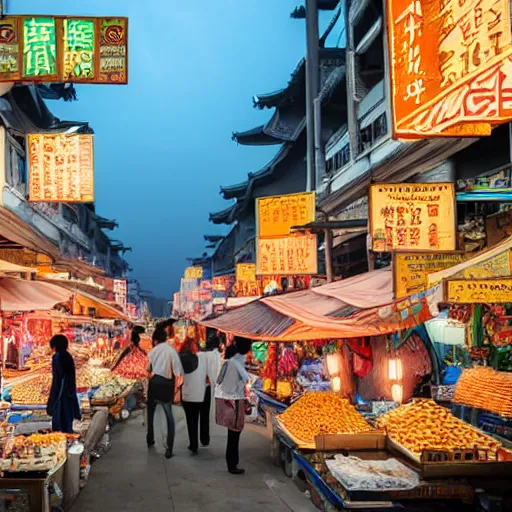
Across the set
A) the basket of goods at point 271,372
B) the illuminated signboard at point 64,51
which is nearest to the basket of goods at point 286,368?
the basket of goods at point 271,372

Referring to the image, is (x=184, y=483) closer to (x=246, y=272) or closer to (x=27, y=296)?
(x=27, y=296)

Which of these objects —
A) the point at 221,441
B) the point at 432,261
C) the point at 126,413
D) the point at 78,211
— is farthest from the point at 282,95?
the point at 432,261

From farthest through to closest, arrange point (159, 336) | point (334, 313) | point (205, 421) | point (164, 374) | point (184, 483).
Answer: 1. point (159, 336)
2. point (205, 421)
3. point (164, 374)
4. point (184, 483)
5. point (334, 313)

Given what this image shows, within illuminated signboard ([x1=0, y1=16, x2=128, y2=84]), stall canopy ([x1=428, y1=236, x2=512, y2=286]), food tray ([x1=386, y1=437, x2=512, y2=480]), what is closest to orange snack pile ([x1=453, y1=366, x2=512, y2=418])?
food tray ([x1=386, y1=437, x2=512, y2=480])

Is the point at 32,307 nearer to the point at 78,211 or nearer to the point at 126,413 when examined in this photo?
the point at 126,413

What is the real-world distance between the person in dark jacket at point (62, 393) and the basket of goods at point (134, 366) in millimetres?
6244

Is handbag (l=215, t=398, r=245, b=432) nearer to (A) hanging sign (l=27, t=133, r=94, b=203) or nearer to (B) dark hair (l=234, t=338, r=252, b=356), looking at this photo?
(B) dark hair (l=234, t=338, r=252, b=356)

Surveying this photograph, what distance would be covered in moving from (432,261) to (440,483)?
2606 millimetres

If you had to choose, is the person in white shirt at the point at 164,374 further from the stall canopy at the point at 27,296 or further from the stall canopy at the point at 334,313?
the stall canopy at the point at 27,296

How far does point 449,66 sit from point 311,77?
836 inches

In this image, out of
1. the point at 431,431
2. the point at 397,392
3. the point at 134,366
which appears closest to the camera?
the point at 431,431

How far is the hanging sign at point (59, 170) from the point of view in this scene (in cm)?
1424

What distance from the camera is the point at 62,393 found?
859cm

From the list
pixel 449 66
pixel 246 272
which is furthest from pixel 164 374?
pixel 246 272
